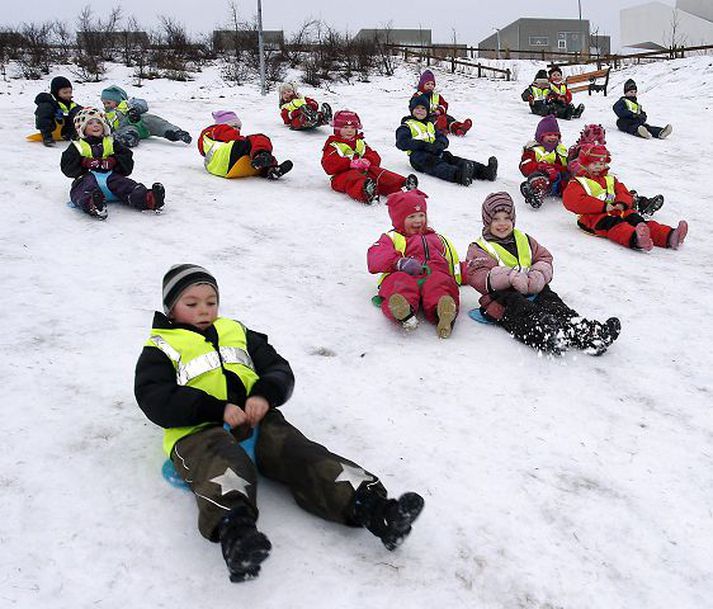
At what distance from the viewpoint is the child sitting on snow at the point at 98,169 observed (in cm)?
604

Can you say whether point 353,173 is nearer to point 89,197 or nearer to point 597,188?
point 597,188

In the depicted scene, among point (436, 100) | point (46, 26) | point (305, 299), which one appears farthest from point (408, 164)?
point (46, 26)

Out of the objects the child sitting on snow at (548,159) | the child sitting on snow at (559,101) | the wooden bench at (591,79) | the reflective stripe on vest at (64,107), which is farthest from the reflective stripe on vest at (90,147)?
the wooden bench at (591,79)

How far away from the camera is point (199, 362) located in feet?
8.64

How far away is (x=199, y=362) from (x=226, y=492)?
63 centimetres

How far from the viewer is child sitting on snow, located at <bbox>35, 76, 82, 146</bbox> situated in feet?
27.5

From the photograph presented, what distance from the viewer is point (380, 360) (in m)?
3.81

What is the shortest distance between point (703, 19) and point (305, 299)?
150 ft

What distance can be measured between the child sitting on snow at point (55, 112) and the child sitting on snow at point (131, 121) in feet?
1.59

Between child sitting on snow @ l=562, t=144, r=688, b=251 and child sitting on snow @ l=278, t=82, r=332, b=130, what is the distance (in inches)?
202

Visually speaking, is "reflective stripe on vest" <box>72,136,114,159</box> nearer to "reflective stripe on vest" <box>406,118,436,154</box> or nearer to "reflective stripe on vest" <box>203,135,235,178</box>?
"reflective stripe on vest" <box>203,135,235,178</box>

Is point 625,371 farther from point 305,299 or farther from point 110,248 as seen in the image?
point 110,248

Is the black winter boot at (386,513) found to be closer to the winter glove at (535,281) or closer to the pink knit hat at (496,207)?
the winter glove at (535,281)

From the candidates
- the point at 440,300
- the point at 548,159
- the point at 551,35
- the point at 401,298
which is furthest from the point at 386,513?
the point at 551,35
